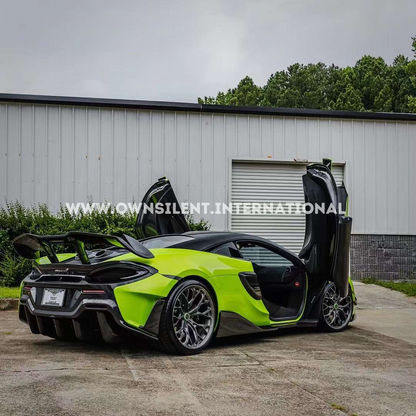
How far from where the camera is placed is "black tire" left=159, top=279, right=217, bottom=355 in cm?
596

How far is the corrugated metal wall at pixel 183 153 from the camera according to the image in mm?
15188

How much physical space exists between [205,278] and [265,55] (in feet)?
176

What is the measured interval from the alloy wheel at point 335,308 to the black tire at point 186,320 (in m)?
2.01

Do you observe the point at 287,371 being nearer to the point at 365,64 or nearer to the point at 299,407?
the point at 299,407

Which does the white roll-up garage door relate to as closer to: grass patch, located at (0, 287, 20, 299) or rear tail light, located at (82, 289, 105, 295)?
grass patch, located at (0, 287, 20, 299)

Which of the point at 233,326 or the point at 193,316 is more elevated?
the point at 193,316

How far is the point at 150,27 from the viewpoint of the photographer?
24.9 meters

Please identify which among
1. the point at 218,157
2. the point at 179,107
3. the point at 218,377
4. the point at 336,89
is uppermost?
the point at 336,89

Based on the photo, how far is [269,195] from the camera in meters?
16.1

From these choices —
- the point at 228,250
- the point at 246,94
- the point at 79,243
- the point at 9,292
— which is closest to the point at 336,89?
the point at 246,94

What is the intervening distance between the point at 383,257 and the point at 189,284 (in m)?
11.1

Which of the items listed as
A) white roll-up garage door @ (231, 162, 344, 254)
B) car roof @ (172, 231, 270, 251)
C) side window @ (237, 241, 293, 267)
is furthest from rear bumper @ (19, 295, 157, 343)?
→ white roll-up garage door @ (231, 162, 344, 254)

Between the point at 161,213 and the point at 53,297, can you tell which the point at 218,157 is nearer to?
the point at 161,213

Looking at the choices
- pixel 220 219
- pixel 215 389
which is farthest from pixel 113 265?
pixel 220 219
